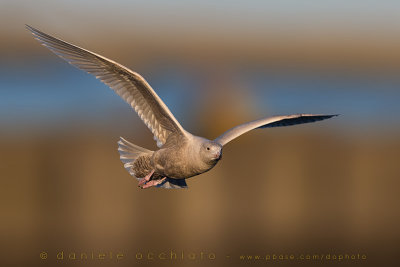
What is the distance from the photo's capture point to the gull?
364cm

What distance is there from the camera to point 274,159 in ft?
40.9

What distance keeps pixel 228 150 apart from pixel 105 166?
2.51 metres

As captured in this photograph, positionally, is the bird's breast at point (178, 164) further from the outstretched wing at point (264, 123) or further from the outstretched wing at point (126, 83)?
the outstretched wing at point (264, 123)

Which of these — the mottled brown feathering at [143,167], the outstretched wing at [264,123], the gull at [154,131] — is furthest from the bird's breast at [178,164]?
the outstretched wing at [264,123]

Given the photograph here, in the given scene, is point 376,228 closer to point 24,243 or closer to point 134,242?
point 134,242

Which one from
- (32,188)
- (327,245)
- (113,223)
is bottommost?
(327,245)

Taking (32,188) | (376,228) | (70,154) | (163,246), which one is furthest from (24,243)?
(376,228)

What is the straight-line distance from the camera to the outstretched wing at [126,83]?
A: 3.76 meters

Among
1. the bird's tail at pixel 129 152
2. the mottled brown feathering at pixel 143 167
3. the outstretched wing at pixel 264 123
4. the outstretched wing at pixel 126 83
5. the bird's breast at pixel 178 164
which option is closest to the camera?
the bird's breast at pixel 178 164

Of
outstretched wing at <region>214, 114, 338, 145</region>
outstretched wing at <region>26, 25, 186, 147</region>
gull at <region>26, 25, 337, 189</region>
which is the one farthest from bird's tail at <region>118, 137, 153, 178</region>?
outstretched wing at <region>214, 114, 338, 145</region>

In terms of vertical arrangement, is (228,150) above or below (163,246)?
above

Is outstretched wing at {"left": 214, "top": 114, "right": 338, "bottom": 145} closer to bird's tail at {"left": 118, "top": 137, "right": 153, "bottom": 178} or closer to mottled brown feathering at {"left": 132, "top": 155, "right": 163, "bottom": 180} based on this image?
mottled brown feathering at {"left": 132, "top": 155, "right": 163, "bottom": 180}

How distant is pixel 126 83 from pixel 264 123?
101 cm

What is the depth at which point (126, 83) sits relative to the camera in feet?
13.0
